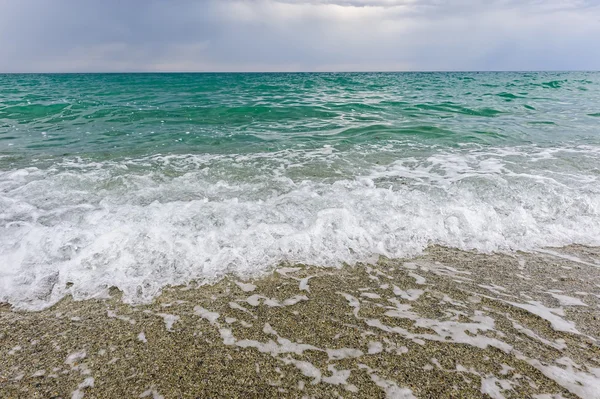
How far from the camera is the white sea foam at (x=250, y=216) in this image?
349 cm

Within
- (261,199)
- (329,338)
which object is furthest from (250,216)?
(329,338)

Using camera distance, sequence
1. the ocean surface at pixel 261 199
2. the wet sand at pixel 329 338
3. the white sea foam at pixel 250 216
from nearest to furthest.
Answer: the wet sand at pixel 329 338 → the white sea foam at pixel 250 216 → the ocean surface at pixel 261 199

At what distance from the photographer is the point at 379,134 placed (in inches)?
415

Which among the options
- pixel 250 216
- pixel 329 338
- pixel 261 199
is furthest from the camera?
pixel 261 199

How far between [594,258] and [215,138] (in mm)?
8866

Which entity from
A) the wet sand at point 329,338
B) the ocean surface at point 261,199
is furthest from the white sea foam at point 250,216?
the wet sand at point 329,338

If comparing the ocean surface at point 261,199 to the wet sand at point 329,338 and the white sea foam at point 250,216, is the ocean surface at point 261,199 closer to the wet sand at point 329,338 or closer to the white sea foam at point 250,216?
the white sea foam at point 250,216

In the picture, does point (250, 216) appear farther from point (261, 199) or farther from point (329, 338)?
point (329, 338)

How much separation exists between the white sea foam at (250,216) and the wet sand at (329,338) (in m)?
0.34

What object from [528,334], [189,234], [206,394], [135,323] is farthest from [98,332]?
[528,334]

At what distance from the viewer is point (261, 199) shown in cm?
530

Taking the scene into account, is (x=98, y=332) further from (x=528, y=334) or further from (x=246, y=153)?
(x=246, y=153)

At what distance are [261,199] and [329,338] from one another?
9.97 feet

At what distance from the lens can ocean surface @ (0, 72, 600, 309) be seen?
142 inches
